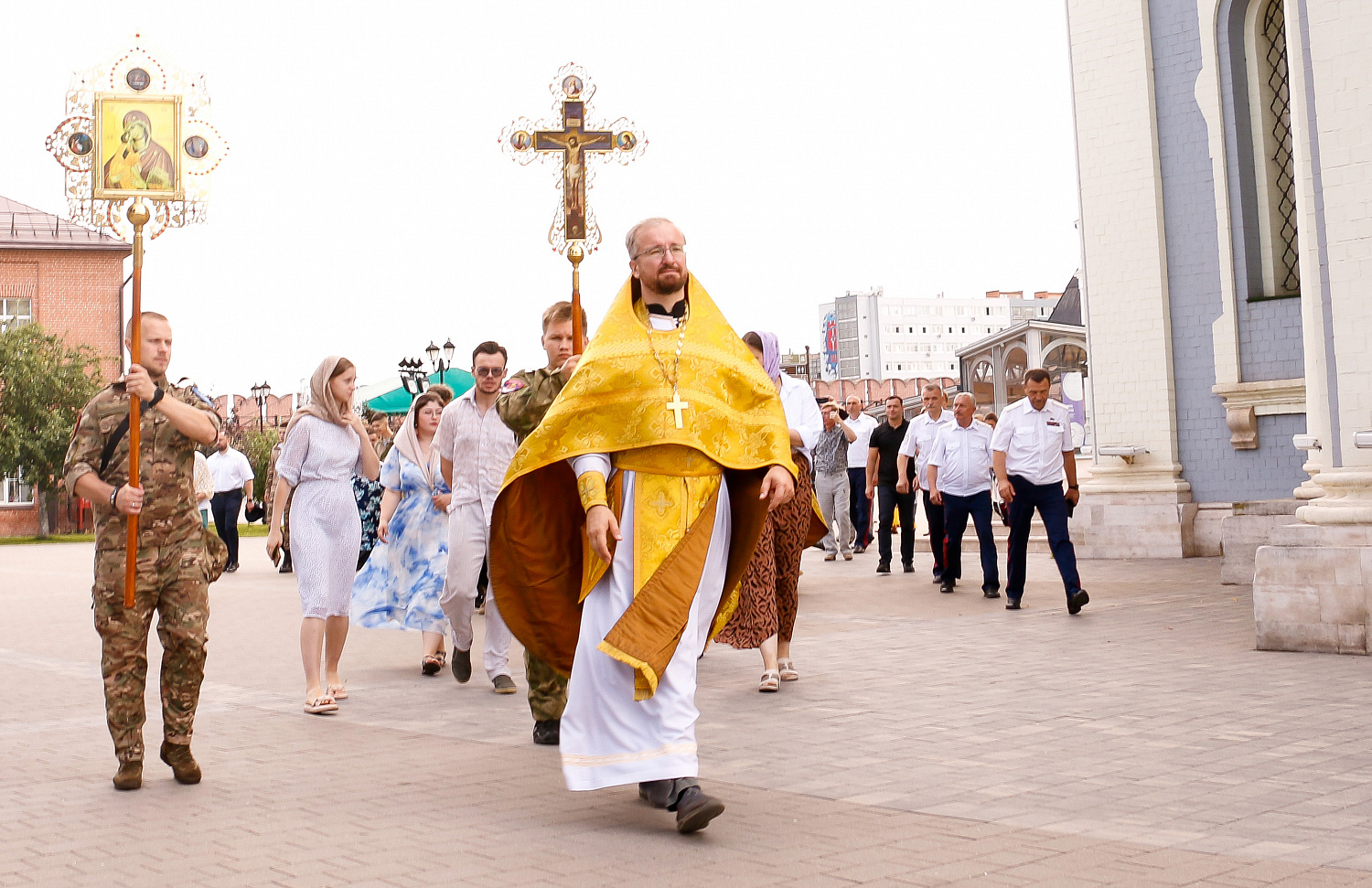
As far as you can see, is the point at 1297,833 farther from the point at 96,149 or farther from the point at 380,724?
the point at 96,149

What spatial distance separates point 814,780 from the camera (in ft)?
19.2

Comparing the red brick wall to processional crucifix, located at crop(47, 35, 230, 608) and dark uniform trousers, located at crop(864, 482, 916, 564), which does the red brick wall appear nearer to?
dark uniform trousers, located at crop(864, 482, 916, 564)

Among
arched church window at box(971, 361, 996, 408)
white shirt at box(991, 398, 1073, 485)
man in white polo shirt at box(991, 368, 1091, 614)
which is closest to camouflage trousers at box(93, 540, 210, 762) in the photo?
man in white polo shirt at box(991, 368, 1091, 614)

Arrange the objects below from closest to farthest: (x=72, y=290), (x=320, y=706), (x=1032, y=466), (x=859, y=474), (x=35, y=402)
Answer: (x=320, y=706)
(x=1032, y=466)
(x=859, y=474)
(x=35, y=402)
(x=72, y=290)

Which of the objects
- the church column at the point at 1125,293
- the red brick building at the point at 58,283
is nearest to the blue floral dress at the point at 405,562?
the church column at the point at 1125,293

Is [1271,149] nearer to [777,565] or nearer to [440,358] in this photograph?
[777,565]

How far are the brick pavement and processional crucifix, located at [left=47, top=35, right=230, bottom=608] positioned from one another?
282cm

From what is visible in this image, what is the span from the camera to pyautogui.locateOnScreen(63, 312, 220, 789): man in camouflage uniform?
20.5 feet

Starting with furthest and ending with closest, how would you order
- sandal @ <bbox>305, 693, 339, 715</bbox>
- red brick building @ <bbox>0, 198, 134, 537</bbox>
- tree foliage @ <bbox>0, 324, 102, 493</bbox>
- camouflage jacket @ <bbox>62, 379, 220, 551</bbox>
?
→ 1. red brick building @ <bbox>0, 198, 134, 537</bbox>
2. tree foliage @ <bbox>0, 324, 102, 493</bbox>
3. sandal @ <bbox>305, 693, 339, 715</bbox>
4. camouflage jacket @ <bbox>62, 379, 220, 551</bbox>

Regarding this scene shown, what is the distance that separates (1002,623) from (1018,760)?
5447 mm

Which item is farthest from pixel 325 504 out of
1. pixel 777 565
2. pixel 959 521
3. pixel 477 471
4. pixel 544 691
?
pixel 959 521

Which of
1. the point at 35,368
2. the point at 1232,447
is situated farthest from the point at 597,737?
the point at 35,368

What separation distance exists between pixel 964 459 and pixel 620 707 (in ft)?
30.9

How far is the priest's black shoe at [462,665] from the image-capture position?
9219mm
